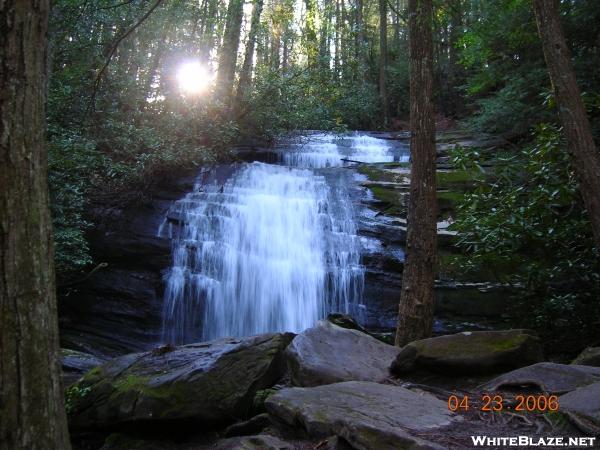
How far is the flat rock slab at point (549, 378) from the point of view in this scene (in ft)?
13.0

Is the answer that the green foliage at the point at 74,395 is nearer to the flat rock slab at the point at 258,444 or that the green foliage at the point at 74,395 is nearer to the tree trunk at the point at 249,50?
the flat rock slab at the point at 258,444

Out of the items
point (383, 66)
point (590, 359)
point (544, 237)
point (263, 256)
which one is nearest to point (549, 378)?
point (590, 359)

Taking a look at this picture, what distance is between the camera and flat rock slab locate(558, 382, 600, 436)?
9.71 feet

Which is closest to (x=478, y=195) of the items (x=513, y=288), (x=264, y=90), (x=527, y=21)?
(x=513, y=288)

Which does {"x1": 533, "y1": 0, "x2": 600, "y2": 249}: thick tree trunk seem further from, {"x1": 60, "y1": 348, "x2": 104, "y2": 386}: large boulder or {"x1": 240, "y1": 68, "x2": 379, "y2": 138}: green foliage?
{"x1": 240, "y1": 68, "x2": 379, "y2": 138}: green foliage

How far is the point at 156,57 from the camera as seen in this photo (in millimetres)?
A: 14828

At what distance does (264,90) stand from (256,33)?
2.28m

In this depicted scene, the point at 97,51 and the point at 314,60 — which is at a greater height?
the point at 314,60

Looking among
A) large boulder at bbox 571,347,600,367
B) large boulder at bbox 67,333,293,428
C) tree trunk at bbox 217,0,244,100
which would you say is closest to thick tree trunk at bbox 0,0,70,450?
large boulder at bbox 67,333,293,428

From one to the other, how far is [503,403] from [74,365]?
598 centimetres

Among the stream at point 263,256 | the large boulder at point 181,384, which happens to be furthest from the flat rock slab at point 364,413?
the stream at point 263,256

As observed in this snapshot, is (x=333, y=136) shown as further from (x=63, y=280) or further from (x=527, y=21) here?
(x=63, y=280)

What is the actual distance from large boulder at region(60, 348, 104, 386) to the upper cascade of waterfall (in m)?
8.97

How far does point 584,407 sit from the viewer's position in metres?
3.21
